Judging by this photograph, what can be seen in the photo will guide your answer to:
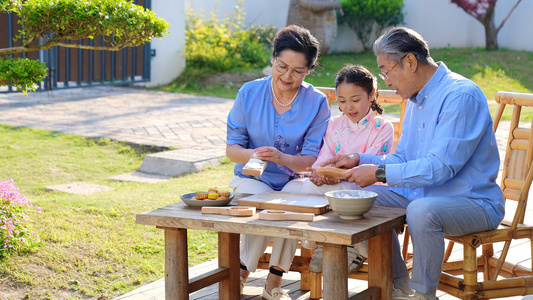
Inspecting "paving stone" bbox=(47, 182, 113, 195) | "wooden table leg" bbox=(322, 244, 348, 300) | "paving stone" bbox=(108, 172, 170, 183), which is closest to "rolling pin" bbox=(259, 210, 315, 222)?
"wooden table leg" bbox=(322, 244, 348, 300)

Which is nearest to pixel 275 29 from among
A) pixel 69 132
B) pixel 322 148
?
pixel 69 132

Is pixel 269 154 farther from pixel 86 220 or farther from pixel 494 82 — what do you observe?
pixel 494 82

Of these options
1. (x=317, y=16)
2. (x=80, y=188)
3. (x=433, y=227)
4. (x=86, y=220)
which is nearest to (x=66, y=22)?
(x=86, y=220)

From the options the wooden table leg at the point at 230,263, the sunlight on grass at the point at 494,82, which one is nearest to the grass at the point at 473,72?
the sunlight on grass at the point at 494,82

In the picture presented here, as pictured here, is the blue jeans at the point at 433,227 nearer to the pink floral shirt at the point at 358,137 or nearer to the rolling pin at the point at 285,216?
the rolling pin at the point at 285,216

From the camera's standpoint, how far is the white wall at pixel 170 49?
11.9m

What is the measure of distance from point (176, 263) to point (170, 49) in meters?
10.1

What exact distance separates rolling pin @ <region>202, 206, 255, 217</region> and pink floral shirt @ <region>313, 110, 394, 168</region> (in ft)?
2.41

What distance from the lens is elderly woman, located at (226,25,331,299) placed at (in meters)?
3.04

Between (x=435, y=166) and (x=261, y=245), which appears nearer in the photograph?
(x=435, y=166)

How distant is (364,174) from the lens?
2559 millimetres

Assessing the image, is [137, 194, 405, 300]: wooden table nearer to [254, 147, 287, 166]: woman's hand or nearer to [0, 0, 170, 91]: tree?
[254, 147, 287, 166]: woman's hand

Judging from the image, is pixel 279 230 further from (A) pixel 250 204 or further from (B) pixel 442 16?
(B) pixel 442 16

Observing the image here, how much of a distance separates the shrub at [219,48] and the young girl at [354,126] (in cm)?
931
